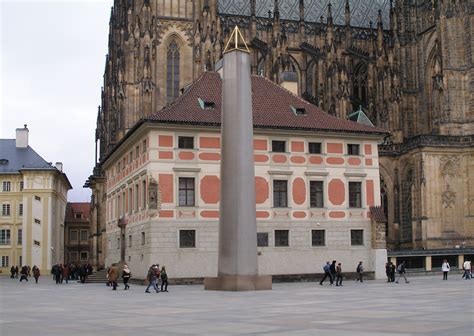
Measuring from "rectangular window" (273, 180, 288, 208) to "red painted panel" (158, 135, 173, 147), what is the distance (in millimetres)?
6053

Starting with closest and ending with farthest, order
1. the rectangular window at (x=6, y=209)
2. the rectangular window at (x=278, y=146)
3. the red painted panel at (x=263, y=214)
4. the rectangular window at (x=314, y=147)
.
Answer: the red painted panel at (x=263, y=214) < the rectangular window at (x=278, y=146) < the rectangular window at (x=314, y=147) < the rectangular window at (x=6, y=209)

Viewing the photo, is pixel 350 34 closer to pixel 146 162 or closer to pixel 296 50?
pixel 296 50

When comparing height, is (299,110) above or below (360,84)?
below

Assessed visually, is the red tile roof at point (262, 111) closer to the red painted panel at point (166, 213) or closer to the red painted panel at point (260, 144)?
the red painted panel at point (260, 144)

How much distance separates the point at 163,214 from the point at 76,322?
2066 cm

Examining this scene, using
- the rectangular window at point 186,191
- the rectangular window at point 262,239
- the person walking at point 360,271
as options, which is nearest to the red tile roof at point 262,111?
the rectangular window at point 186,191

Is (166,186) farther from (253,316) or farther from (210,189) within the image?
(253,316)

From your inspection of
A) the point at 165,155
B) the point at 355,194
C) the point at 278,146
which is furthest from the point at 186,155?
the point at 355,194

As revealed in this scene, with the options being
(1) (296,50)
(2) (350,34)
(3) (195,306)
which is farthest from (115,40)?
(3) (195,306)

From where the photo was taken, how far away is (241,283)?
1088 inches

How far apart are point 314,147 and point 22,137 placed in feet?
173

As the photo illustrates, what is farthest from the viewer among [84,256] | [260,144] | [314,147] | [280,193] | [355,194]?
[84,256]

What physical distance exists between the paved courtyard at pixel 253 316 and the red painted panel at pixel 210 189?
42.3ft

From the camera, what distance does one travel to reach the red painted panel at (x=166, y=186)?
37531 mm
